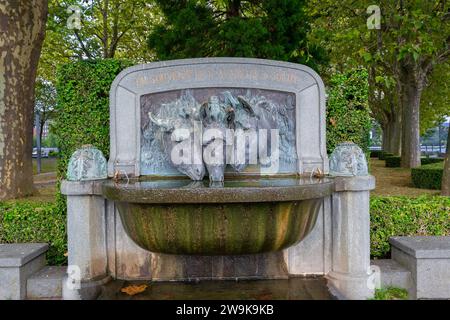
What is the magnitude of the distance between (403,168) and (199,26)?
35.9ft

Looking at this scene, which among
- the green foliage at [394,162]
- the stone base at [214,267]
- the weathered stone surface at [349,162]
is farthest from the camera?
the green foliage at [394,162]

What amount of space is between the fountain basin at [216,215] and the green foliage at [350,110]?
1.68m

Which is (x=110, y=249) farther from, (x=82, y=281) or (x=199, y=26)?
(x=199, y=26)

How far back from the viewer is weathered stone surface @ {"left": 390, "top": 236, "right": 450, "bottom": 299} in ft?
14.3

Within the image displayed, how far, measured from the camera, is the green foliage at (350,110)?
552cm

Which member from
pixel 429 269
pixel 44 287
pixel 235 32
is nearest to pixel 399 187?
pixel 235 32

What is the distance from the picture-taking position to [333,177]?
185 inches

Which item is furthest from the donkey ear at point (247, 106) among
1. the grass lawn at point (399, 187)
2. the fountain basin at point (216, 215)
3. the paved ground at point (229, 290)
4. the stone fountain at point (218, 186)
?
the grass lawn at point (399, 187)

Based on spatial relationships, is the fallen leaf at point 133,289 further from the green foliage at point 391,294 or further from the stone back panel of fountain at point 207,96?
the green foliage at point 391,294

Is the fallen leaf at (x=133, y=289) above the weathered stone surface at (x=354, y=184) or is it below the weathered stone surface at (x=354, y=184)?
below

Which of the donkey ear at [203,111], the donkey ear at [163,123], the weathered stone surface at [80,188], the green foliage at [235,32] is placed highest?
the green foliage at [235,32]

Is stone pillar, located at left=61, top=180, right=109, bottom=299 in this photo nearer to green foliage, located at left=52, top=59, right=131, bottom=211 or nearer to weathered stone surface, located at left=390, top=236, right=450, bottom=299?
green foliage, located at left=52, top=59, right=131, bottom=211

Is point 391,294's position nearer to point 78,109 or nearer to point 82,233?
point 82,233

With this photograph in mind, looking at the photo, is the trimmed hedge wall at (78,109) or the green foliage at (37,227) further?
the trimmed hedge wall at (78,109)
